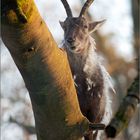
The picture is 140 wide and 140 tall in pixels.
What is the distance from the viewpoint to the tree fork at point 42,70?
8.82ft

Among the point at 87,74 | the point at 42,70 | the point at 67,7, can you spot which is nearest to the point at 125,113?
the point at 87,74

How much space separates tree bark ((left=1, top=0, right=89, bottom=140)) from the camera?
2688 millimetres

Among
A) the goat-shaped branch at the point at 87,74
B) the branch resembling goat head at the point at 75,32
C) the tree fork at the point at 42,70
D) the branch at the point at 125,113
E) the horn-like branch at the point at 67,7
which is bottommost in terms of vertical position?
the branch at the point at 125,113

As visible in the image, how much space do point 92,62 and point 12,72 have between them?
12855 mm

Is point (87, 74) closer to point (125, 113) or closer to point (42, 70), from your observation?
point (125, 113)

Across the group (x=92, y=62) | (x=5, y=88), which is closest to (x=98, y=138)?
(x=92, y=62)

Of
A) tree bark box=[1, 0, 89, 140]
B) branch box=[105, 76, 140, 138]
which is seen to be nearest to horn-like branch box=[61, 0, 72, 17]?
branch box=[105, 76, 140, 138]

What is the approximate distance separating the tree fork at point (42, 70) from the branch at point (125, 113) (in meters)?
1.27

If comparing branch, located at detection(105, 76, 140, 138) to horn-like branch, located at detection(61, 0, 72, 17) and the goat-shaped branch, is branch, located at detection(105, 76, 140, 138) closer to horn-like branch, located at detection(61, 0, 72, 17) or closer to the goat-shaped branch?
the goat-shaped branch

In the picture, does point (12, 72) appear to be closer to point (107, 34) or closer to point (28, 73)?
point (107, 34)

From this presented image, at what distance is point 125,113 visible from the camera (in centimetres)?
507

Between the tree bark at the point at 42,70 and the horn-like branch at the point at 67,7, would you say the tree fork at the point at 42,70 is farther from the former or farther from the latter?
the horn-like branch at the point at 67,7

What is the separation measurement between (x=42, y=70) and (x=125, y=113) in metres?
2.27

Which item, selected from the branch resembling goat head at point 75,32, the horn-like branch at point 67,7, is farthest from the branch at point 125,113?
the horn-like branch at point 67,7
